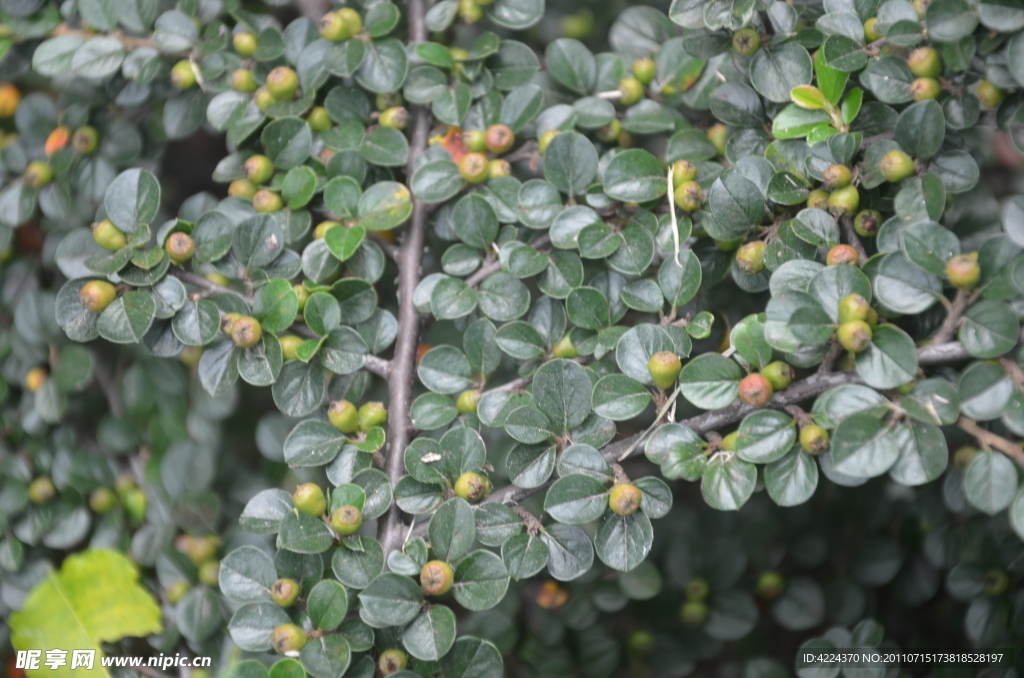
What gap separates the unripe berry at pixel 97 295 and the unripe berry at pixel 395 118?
517 millimetres

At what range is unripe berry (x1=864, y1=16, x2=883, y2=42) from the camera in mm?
1085

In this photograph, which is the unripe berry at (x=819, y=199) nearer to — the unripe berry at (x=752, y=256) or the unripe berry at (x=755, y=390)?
the unripe berry at (x=752, y=256)

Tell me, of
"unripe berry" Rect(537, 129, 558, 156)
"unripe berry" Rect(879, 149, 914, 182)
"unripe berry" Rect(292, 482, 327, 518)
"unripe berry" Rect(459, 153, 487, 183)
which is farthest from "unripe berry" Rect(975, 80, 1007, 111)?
"unripe berry" Rect(292, 482, 327, 518)

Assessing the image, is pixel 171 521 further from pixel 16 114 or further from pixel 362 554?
Answer: pixel 16 114

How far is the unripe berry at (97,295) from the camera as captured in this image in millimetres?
1093

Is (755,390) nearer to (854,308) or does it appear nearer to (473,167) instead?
(854,308)

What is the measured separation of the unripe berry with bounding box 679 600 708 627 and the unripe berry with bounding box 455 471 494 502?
739 mm

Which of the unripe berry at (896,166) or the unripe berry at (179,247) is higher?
the unripe berry at (896,166)

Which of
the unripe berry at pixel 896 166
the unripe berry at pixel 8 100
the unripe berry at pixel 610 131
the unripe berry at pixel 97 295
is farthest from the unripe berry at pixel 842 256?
the unripe berry at pixel 8 100

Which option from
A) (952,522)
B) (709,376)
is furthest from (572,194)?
(952,522)

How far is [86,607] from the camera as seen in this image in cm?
140

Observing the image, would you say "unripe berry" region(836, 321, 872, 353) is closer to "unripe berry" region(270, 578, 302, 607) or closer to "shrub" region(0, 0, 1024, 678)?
"shrub" region(0, 0, 1024, 678)

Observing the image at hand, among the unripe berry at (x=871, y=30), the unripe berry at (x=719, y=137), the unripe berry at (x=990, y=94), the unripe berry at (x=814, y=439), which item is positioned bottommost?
the unripe berry at (x=814, y=439)

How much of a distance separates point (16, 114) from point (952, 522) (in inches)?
78.9
